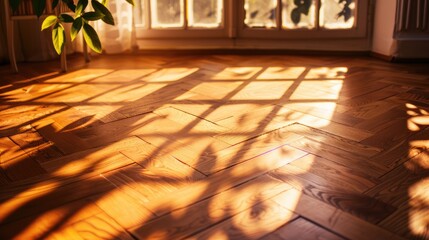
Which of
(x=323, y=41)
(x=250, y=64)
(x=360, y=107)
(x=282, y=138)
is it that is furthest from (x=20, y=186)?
(x=323, y=41)

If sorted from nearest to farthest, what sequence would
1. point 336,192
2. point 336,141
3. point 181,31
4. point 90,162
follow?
point 336,192
point 90,162
point 336,141
point 181,31

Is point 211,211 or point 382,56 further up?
point 382,56

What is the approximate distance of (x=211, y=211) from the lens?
31.2 inches

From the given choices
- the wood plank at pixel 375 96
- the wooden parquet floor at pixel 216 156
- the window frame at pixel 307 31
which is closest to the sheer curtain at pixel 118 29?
the wooden parquet floor at pixel 216 156

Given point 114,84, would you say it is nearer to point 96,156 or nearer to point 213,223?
point 96,156

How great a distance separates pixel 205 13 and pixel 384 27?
2.99 feet

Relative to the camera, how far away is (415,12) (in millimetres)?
1999

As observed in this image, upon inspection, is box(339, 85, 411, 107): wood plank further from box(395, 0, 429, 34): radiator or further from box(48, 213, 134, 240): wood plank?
box(48, 213, 134, 240): wood plank

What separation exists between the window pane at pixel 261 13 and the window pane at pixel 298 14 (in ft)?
0.19

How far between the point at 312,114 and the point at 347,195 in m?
0.52

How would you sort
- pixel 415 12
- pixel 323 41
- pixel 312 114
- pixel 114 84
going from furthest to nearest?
pixel 323 41 < pixel 415 12 < pixel 114 84 < pixel 312 114

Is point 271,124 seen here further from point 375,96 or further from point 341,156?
point 375,96

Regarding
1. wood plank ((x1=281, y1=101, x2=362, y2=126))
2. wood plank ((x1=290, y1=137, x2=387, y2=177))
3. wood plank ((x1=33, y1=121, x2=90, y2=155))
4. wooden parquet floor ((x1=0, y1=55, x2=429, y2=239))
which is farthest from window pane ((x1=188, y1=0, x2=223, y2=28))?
wood plank ((x1=290, y1=137, x2=387, y2=177))

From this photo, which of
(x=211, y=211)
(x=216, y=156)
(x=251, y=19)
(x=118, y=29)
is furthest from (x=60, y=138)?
(x=251, y=19)
